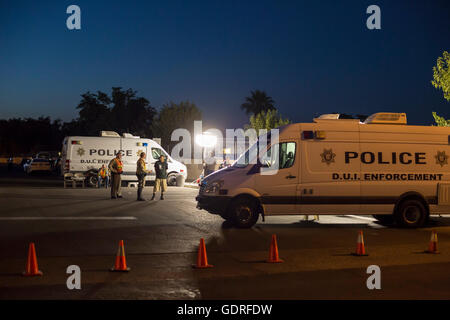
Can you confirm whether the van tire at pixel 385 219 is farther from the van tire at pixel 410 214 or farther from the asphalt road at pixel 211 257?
the van tire at pixel 410 214

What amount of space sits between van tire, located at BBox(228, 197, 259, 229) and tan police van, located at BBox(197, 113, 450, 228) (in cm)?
2

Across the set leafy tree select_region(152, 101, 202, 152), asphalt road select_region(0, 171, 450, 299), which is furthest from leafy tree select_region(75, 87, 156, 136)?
asphalt road select_region(0, 171, 450, 299)

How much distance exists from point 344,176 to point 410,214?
2.05 m

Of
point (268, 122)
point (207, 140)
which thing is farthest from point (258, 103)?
point (207, 140)

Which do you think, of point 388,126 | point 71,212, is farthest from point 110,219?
point 388,126

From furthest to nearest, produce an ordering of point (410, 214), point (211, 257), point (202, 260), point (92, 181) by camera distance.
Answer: point (92, 181)
point (410, 214)
point (211, 257)
point (202, 260)

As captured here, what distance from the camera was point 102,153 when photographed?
29297 mm

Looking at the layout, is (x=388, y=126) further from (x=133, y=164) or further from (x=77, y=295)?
(x=133, y=164)

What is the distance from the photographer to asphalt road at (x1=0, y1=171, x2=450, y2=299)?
7.16 m

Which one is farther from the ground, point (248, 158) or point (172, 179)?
point (248, 158)

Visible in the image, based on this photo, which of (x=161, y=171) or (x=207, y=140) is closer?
(x=161, y=171)

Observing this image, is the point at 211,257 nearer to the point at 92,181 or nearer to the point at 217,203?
the point at 217,203

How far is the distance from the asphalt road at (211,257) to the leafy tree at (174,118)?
186 feet

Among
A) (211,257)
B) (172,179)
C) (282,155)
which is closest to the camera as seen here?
(211,257)
